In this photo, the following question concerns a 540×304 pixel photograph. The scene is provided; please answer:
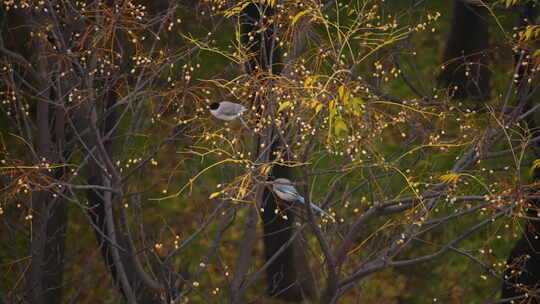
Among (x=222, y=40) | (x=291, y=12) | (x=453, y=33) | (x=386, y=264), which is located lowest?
(x=453, y=33)

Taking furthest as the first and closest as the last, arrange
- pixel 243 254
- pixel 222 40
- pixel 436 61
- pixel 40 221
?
pixel 436 61
pixel 222 40
pixel 40 221
pixel 243 254

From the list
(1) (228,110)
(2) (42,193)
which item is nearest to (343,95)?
(1) (228,110)

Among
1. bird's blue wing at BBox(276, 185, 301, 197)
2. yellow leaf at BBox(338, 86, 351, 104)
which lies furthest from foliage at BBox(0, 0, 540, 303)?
bird's blue wing at BBox(276, 185, 301, 197)

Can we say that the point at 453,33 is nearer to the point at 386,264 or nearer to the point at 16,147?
the point at 16,147

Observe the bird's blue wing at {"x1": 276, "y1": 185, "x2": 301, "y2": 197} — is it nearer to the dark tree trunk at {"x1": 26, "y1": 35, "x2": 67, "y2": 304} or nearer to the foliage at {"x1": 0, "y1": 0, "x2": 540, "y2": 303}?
the foliage at {"x1": 0, "y1": 0, "x2": 540, "y2": 303}

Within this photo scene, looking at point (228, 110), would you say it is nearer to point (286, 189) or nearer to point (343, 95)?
point (286, 189)

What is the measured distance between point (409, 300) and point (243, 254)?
7003 mm

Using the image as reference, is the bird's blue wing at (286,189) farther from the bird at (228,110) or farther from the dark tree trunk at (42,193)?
the dark tree trunk at (42,193)

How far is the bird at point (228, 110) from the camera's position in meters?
5.49

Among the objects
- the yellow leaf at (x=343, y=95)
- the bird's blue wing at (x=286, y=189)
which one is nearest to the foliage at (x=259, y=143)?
the yellow leaf at (x=343, y=95)

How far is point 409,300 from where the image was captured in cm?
1241

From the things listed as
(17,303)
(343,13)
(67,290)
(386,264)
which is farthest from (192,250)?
(386,264)

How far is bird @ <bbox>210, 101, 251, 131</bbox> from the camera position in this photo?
549 centimetres

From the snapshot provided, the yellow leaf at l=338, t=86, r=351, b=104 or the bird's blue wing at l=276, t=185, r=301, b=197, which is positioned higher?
the yellow leaf at l=338, t=86, r=351, b=104
